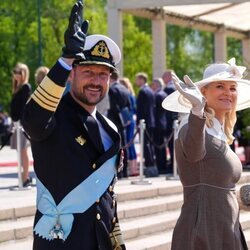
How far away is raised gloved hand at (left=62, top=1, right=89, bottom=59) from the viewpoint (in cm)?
392

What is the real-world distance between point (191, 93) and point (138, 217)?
613 cm

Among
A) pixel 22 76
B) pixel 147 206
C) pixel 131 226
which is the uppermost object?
pixel 22 76

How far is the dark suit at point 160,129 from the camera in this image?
14461 millimetres

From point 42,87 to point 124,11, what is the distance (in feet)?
42.6

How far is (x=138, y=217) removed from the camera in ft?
34.4

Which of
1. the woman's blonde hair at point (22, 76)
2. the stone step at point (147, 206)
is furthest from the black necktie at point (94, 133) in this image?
the woman's blonde hair at point (22, 76)

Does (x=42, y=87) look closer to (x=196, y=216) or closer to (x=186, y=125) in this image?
(x=186, y=125)

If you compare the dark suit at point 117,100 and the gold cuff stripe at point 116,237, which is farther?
the dark suit at point 117,100

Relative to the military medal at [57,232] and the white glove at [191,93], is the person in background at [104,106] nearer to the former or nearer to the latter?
the white glove at [191,93]

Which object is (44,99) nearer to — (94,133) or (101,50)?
(94,133)

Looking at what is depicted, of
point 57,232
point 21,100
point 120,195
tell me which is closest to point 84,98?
point 57,232

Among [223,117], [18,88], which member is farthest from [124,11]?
[223,117]

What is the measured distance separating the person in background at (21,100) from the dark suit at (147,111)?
9.67ft

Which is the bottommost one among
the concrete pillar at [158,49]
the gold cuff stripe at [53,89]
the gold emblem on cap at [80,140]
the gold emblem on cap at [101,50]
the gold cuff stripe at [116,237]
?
the gold cuff stripe at [116,237]
